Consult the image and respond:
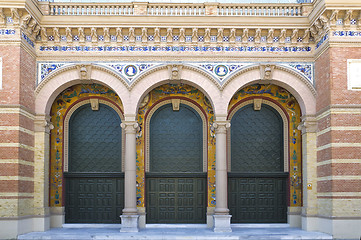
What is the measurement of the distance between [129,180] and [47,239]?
378 centimetres

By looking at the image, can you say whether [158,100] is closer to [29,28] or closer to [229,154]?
[229,154]

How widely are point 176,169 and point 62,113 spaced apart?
5375 millimetres

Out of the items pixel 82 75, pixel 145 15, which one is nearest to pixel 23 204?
pixel 82 75

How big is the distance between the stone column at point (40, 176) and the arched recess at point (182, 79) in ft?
12.1

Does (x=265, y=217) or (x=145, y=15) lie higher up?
(x=145, y=15)

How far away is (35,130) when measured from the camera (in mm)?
20344

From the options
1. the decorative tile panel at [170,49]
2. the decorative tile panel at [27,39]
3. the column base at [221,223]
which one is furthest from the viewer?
the decorative tile panel at [170,49]

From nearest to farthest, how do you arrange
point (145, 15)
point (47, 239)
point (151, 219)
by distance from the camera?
point (47, 239)
point (145, 15)
point (151, 219)

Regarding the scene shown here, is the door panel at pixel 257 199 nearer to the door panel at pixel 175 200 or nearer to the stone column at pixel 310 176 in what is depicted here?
the door panel at pixel 175 200

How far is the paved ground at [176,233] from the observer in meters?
18.8

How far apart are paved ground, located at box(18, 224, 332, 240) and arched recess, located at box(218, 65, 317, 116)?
15.4 feet

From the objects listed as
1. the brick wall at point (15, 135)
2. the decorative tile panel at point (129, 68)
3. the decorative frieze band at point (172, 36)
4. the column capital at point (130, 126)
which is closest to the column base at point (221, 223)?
the column capital at point (130, 126)

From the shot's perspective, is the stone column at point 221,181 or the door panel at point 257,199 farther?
the door panel at point 257,199

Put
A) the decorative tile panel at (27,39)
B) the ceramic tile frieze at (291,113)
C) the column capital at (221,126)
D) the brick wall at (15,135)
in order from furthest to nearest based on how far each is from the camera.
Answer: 1. the ceramic tile frieze at (291,113)
2. the column capital at (221,126)
3. the decorative tile panel at (27,39)
4. the brick wall at (15,135)
